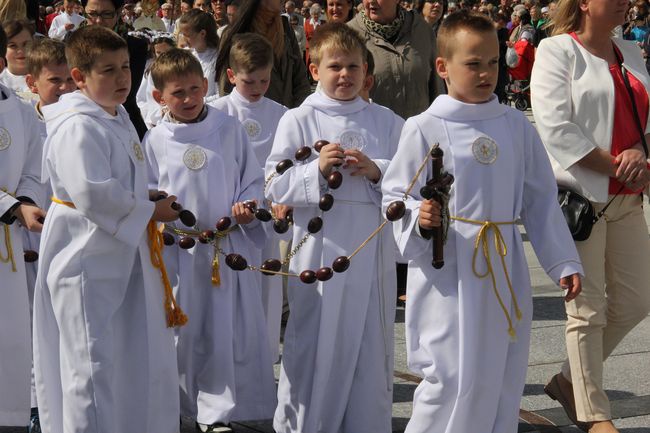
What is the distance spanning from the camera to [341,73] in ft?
17.7

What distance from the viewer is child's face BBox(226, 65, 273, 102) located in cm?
637

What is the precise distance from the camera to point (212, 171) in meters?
5.66

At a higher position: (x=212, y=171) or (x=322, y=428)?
(x=212, y=171)

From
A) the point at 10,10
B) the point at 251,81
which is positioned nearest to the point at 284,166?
the point at 251,81

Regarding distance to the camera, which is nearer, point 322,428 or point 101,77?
point 101,77

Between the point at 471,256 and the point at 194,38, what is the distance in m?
5.04

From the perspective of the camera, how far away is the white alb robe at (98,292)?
4703 mm

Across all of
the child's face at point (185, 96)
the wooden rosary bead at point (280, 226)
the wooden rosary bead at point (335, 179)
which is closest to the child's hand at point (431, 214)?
the wooden rosary bead at point (335, 179)

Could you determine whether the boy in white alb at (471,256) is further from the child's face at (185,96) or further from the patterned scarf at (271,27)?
the patterned scarf at (271,27)

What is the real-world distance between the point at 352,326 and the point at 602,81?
1544 mm

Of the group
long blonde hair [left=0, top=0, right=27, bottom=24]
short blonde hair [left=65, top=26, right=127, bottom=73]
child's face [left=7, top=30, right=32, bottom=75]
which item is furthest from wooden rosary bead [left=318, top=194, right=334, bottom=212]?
long blonde hair [left=0, top=0, right=27, bottom=24]

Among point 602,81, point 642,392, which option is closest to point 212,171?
point 602,81

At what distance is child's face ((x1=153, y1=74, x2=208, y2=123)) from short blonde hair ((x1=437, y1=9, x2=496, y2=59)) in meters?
1.39

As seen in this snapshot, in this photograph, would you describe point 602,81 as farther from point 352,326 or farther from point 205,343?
point 205,343
